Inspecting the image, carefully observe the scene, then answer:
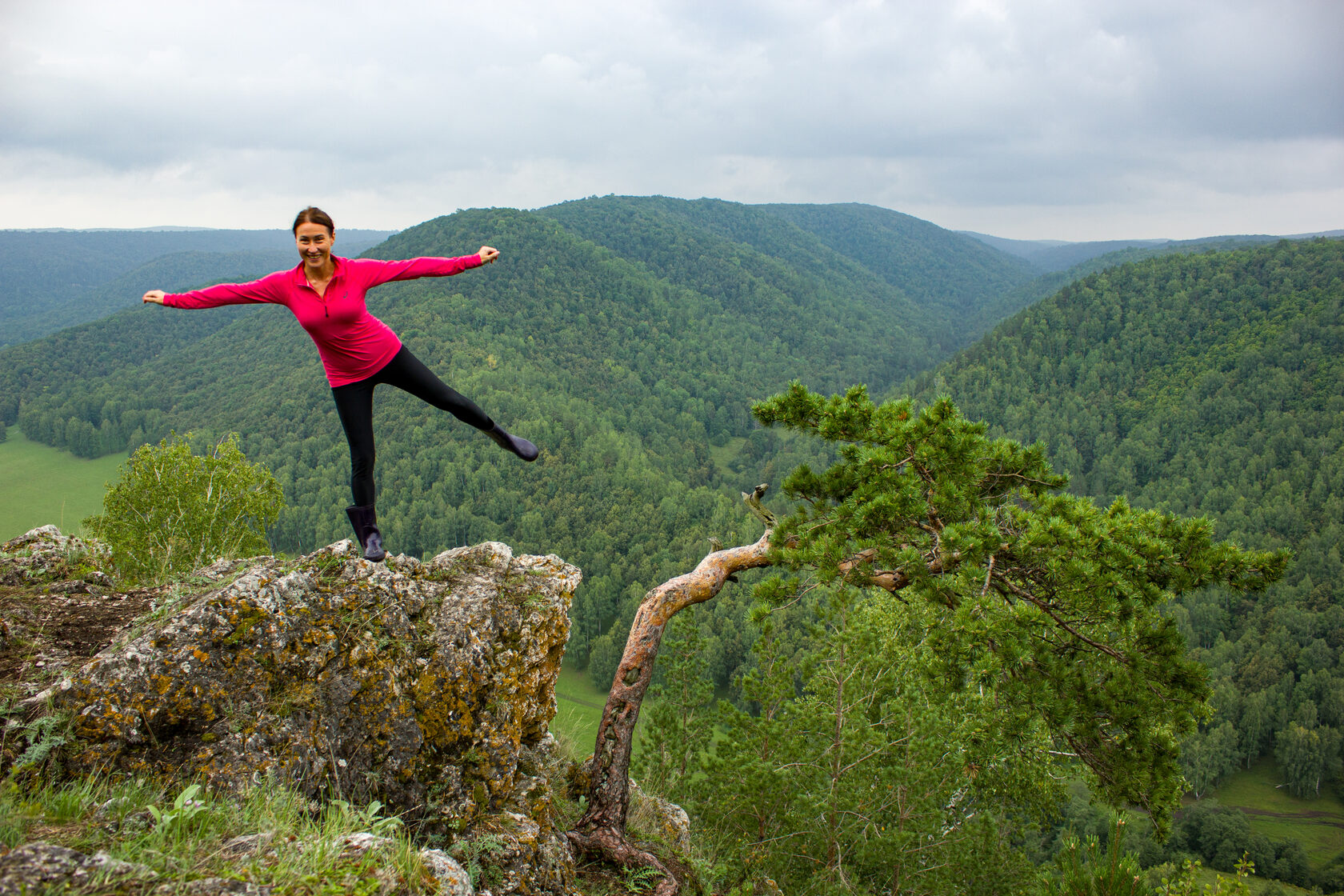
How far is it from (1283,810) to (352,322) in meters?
97.7

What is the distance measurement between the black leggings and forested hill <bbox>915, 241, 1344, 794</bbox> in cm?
7920

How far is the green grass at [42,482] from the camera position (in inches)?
3014

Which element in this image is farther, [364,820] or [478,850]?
[478,850]

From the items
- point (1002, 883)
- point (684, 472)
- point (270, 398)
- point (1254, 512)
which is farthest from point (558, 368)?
point (1002, 883)

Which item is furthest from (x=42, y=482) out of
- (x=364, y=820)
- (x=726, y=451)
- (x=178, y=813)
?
(x=178, y=813)

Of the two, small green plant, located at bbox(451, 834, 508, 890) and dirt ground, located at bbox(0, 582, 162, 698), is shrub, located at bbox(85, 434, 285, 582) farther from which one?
small green plant, located at bbox(451, 834, 508, 890)

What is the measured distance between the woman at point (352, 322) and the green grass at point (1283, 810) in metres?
87.0

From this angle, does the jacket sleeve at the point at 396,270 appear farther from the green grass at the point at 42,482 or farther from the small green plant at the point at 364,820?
the green grass at the point at 42,482

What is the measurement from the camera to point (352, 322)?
15.1 ft

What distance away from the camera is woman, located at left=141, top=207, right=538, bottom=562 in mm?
4539

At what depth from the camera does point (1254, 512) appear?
96188 millimetres

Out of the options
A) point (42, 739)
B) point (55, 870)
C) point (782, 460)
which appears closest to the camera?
point (55, 870)

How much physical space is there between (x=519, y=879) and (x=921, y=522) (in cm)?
425

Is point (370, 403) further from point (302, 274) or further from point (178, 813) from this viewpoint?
point (178, 813)
